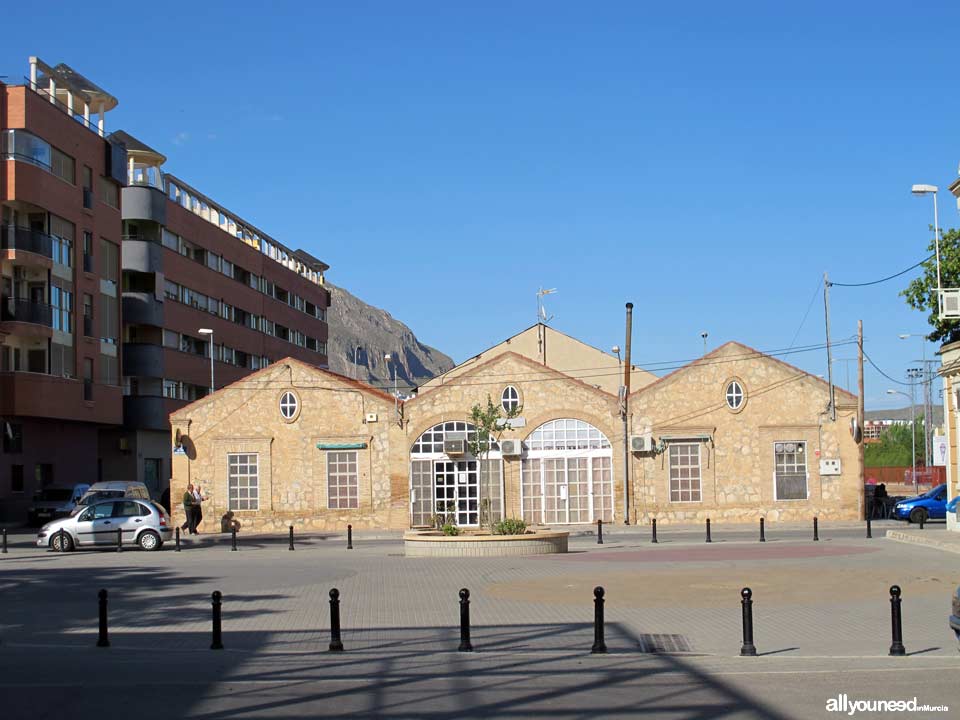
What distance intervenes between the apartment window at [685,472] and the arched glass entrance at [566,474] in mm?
2294

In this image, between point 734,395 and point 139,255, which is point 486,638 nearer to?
point 734,395

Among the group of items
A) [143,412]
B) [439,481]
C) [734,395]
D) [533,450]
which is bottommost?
[439,481]

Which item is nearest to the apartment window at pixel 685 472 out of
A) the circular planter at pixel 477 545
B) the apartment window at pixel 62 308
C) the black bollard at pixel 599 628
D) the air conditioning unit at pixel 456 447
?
the air conditioning unit at pixel 456 447

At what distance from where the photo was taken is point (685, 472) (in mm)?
42219

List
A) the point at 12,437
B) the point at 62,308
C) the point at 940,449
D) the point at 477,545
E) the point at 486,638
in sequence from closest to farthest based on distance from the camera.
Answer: the point at 486,638, the point at 477,545, the point at 940,449, the point at 12,437, the point at 62,308

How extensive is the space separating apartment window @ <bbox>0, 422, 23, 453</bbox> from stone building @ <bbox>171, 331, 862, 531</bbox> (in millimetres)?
10584

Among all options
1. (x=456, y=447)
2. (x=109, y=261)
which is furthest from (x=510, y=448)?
(x=109, y=261)

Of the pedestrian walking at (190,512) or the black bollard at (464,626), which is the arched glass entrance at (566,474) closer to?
the pedestrian walking at (190,512)

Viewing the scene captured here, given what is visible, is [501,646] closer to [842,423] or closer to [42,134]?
[842,423]

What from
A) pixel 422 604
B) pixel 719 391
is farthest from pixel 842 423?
pixel 422 604

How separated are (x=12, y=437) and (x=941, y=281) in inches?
1489

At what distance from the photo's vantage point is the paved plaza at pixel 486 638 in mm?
10938

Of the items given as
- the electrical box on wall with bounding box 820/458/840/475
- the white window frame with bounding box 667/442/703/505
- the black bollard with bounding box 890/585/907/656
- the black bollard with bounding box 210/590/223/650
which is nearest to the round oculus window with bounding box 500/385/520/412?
the white window frame with bounding box 667/442/703/505

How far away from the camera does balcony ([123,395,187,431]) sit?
61156 mm
